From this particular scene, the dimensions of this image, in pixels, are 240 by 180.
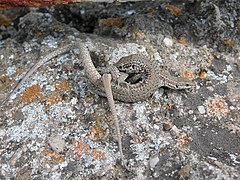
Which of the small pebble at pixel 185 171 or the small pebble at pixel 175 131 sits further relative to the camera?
the small pebble at pixel 175 131

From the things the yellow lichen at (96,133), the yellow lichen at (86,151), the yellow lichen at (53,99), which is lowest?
the yellow lichen at (86,151)

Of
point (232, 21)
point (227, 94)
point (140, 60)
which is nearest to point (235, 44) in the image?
point (232, 21)

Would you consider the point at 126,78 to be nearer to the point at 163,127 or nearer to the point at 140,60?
the point at 140,60

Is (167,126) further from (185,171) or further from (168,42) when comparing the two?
(168,42)

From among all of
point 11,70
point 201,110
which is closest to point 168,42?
point 201,110

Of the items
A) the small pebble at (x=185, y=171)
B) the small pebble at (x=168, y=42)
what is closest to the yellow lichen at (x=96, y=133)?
the small pebble at (x=185, y=171)

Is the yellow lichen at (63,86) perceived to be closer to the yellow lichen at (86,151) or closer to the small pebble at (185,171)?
the yellow lichen at (86,151)
